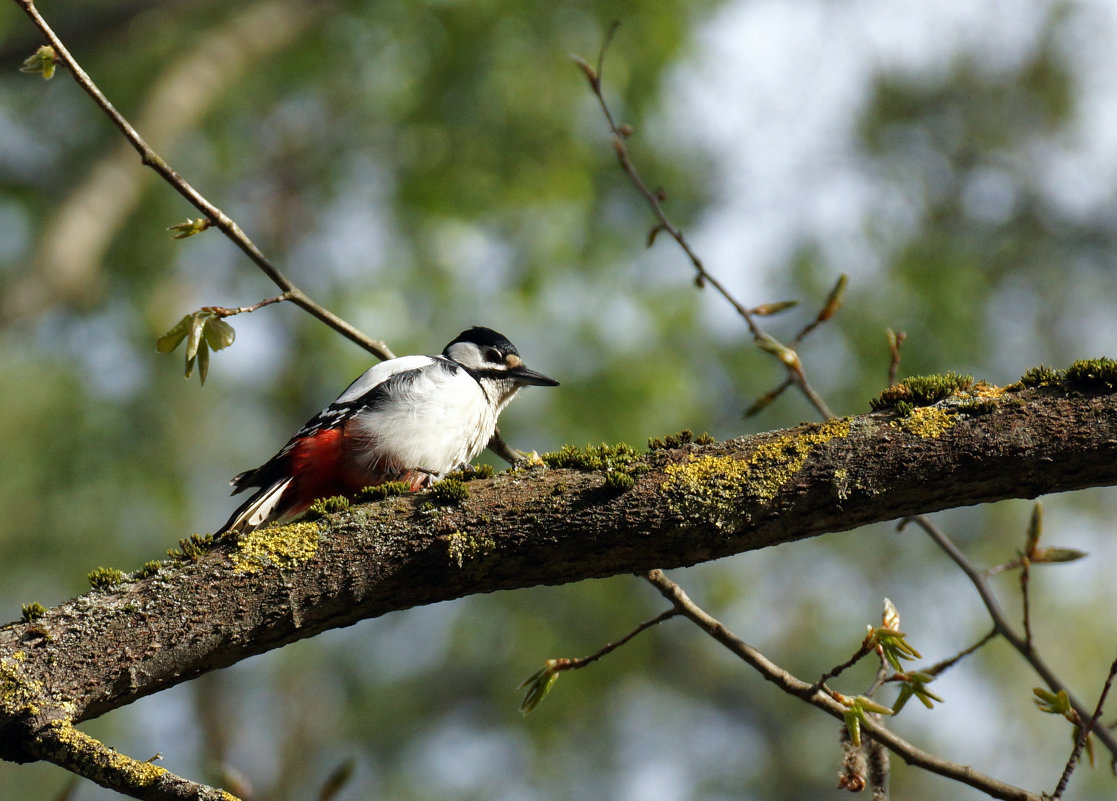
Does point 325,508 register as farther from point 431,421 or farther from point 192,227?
point 431,421

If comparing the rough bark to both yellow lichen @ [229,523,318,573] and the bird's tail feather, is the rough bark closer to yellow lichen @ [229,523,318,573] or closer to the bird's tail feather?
yellow lichen @ [229,523,318,573]

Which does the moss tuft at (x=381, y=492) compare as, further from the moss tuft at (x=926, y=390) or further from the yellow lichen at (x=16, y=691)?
the moss tuft at (x=926, y=390)

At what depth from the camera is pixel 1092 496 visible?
11.2m

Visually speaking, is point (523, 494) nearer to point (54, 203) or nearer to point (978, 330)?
point (978, 330)

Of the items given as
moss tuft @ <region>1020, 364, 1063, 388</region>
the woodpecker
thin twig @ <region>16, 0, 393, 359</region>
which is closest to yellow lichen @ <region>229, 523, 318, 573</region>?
thin twig @ <region>16, 0, 393, 359</region>

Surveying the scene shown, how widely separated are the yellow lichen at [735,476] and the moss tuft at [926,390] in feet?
0.62

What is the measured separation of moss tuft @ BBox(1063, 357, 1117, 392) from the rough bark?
0.05 metres

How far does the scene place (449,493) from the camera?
2.51 meters

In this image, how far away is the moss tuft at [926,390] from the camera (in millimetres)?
2527

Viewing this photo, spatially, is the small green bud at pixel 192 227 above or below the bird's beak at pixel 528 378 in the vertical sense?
below

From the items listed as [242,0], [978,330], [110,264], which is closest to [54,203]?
[110,264]

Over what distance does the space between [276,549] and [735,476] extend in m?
1.14

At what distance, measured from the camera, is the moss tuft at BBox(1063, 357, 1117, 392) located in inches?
94.7

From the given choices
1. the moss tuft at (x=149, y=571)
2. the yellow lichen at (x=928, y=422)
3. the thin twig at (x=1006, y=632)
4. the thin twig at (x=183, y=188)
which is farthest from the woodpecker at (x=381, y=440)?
the yellow lichen at (x=928, y=422)
